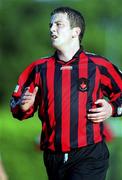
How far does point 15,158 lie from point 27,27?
3047 mm

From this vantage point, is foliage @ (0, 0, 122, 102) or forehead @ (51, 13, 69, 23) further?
foliage @ (0, 0, 122, 102)

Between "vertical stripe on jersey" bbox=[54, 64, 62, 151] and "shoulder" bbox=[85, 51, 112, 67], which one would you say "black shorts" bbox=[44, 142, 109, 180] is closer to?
"vertical stripe on jersey" bbox=[54, 64, 62, 151]

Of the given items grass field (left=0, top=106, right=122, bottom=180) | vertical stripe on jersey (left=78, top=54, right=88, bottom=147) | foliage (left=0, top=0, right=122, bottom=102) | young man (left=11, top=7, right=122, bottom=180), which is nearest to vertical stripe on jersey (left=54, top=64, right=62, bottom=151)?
young man (left=11, top=7, right=122, bottom=180)

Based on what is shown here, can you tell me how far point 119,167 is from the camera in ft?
24.9

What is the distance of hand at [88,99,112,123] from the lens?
4473 mm

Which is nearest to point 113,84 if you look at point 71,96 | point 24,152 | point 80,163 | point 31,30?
point 71,96

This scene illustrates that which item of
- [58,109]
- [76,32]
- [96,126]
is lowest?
[96,126]

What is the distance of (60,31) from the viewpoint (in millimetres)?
4613

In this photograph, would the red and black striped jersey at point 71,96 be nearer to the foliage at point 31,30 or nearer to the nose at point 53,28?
the nose at point 53,28

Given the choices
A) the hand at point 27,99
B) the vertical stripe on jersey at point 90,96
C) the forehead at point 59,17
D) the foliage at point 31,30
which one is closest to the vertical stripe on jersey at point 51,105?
the hand at point 27,99

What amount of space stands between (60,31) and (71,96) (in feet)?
1.30

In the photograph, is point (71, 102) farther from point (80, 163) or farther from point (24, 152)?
point (24, 152)

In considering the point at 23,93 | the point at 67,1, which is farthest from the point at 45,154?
the point at 67,1

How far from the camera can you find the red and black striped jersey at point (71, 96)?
453 centimetres
